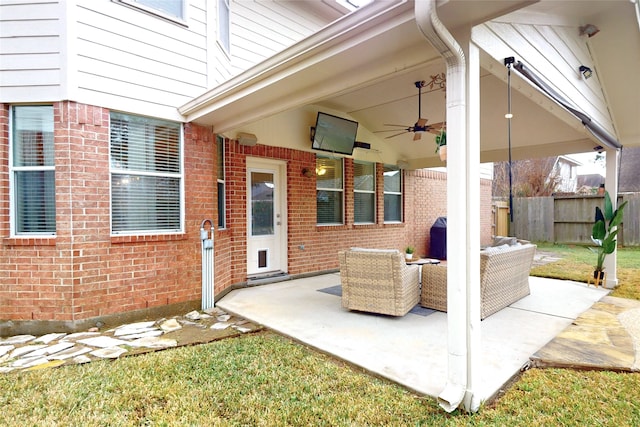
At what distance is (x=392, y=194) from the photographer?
8.90 m

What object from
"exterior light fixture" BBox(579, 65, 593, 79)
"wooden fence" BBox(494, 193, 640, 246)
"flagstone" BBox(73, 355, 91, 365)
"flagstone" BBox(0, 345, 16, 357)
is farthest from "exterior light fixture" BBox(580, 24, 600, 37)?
"wooden fence" BBox(494, 193, 640, 246)

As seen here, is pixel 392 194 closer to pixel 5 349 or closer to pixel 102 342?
pixel 102 342

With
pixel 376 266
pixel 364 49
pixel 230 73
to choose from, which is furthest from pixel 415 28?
pixel 230 73

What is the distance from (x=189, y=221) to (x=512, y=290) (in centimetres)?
466

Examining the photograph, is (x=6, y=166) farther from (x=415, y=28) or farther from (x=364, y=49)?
(x=415, y=28)

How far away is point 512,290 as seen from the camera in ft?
15.8

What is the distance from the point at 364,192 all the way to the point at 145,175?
5.00 meters

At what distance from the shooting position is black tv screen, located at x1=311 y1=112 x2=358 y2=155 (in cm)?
677

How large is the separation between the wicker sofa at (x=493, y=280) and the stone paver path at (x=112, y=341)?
2356mm

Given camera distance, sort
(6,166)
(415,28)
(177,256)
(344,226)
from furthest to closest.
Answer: (344,226)
(177,256)
(6,166)
(415,28)

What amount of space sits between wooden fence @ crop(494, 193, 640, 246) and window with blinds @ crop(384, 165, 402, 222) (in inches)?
236

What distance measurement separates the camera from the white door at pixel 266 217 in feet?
20.6

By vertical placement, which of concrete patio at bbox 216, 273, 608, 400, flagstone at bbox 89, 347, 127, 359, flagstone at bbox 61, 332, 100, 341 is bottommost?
flagstone at bbox 89, 347, 127, 359

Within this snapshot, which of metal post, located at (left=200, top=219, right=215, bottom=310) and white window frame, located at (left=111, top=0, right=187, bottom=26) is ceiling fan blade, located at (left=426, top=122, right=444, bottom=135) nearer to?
metal post, located at (left=200, top=219, right=215, bottom=310)
